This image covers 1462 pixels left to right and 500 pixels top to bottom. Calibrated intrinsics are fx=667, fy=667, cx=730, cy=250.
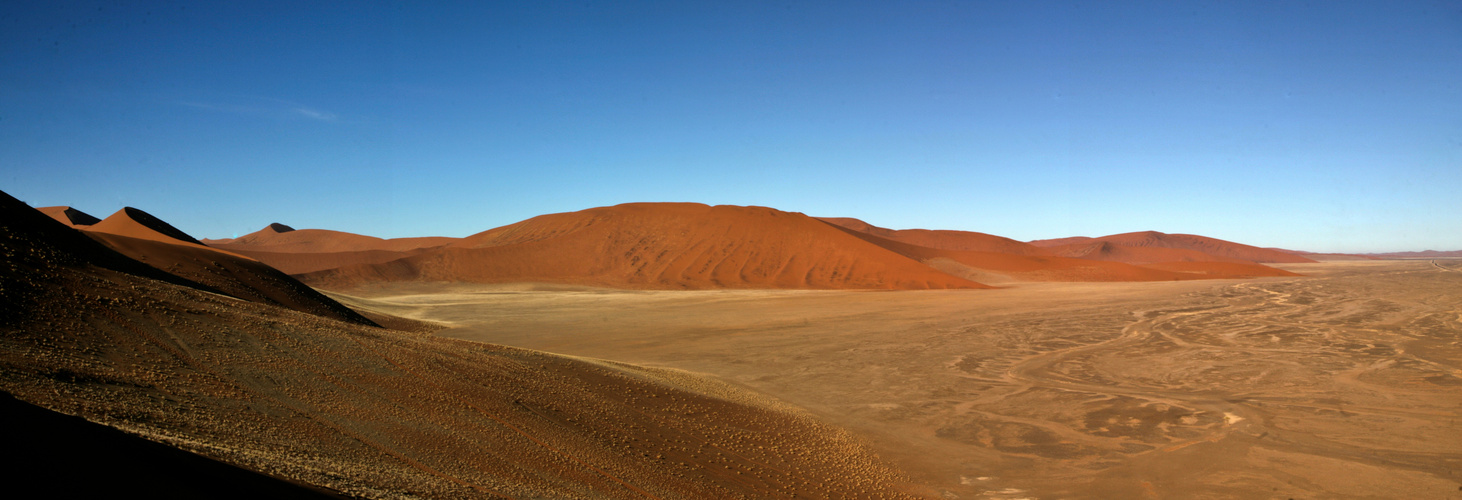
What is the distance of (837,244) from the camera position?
53.3 meters

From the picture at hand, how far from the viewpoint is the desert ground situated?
8172 millimetres

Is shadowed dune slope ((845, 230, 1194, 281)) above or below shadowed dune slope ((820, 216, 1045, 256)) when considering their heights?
below

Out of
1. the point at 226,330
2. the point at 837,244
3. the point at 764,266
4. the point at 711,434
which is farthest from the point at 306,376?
the point at 837,244

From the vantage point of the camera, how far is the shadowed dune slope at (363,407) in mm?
4695

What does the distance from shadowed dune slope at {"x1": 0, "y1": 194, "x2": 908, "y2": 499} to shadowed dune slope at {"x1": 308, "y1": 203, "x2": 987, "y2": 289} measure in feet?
124

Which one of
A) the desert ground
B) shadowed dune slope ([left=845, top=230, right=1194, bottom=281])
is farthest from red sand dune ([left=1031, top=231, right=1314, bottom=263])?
the desert ground

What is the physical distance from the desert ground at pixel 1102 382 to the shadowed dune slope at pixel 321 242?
73.9 meters

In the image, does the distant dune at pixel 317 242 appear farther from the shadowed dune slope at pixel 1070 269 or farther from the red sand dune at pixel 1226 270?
the red sand dune at pixel 1226 270

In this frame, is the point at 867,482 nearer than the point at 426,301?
Yes

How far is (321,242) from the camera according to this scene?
99.0 m

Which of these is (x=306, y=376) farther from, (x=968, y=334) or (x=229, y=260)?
(x=968, y=334)

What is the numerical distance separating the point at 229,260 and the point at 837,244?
138 ft

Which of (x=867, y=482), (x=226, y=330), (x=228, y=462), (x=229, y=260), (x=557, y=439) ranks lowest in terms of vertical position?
(x=867, y=482)

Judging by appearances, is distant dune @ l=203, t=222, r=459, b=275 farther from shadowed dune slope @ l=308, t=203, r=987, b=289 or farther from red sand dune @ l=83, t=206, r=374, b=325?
red sand dune @ l=83, t=206, r=374, b=325
